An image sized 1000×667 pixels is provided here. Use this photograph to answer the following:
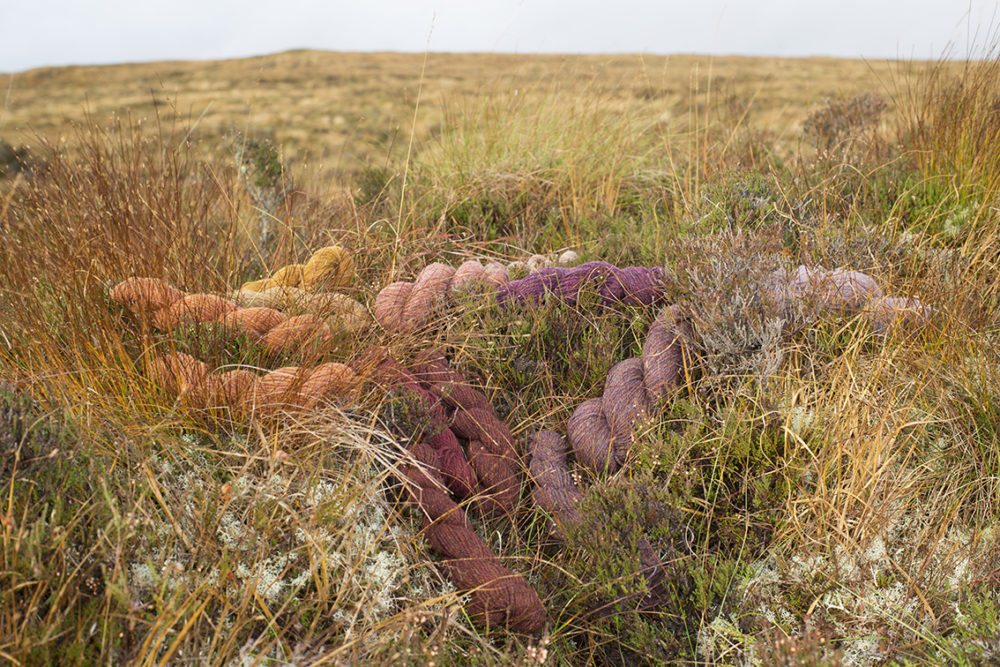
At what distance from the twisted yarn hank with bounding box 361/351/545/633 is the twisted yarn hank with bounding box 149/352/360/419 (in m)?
0.16

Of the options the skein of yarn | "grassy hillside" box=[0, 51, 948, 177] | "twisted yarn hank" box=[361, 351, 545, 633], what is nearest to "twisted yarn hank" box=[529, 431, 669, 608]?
"twisted yarn hank" box=[361, 351, 545, 633]

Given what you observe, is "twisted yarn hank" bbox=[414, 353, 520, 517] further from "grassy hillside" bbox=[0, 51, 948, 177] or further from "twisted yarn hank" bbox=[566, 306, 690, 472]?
"grassy hillside" bbox=[0, 51, 948, 177]

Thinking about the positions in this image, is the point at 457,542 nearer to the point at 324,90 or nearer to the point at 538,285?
the point at 538,285

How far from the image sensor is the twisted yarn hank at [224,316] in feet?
9.79

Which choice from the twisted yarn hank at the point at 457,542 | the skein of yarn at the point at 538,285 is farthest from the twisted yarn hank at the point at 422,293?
the twisted yarn hank at the point at 457,542

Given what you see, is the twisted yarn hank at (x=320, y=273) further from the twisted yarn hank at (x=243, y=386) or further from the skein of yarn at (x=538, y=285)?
the twisted yarn hank at (x=243, y=386)

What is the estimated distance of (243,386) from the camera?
273cm

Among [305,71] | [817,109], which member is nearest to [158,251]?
[817,109]

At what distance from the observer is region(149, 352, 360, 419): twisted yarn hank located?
8.84 ft

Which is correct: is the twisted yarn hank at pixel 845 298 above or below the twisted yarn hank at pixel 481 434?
above

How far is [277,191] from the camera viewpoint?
5922 mm

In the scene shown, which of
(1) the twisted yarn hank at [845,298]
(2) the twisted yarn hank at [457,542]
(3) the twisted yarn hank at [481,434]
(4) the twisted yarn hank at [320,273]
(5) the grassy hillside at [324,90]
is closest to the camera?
(2) the twisted yarn hank at [457,542]

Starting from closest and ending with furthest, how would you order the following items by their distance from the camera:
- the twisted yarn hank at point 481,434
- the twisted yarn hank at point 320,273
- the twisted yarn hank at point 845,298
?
the twisted yarn hank at point 481,434, the twisted yarn hank at point 845,298, the twisted yarn hank at point 320,273

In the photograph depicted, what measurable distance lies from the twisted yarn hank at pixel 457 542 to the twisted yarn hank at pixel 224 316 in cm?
27
